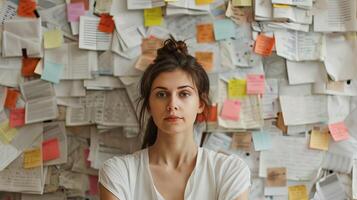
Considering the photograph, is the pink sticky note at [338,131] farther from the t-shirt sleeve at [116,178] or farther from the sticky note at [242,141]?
the t-shirt sleeve at [116,178]

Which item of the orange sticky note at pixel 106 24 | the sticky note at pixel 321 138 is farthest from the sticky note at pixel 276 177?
the orange sticky note at pixel 106 24

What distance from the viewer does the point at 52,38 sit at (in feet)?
5.92

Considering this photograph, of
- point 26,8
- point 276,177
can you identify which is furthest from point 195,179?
point 26,8

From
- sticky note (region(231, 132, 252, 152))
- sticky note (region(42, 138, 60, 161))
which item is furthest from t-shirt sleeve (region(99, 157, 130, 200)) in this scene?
sticky note (region(231, 132, 252, 152))

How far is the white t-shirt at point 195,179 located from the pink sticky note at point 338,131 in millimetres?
503

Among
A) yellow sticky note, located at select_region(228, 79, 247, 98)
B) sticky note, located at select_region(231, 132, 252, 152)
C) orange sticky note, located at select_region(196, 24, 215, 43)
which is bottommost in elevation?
sticky note, located at select_region(231, 132, 252, 152)

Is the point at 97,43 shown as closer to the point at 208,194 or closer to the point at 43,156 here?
the point at 43,156

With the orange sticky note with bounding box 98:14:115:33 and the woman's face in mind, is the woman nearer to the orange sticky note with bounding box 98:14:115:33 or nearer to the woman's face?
the woman's face

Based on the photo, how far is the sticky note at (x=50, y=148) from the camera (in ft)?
6.07

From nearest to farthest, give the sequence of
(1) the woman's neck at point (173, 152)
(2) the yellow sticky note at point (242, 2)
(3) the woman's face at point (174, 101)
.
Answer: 1. (3) the woman's face at point (174, 101)
2. (1) the woman's neck at point (173, 152)
3. (2) the yellow sticky note at point (242, 2)

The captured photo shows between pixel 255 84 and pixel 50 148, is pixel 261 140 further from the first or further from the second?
pixel 50 148

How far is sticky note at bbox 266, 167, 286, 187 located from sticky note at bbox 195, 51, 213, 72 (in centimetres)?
50

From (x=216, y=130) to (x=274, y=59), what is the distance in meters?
0.38

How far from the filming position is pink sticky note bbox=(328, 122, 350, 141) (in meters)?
1.83
